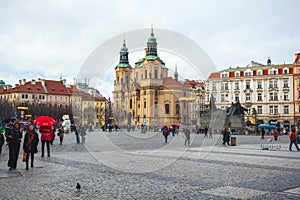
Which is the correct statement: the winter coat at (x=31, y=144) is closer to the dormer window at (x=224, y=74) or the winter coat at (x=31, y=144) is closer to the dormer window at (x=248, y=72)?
the dormer window at (x=248, y=72)

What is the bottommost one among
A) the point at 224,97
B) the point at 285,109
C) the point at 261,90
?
the point at 285,109

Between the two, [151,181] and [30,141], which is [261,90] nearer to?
[30,141]

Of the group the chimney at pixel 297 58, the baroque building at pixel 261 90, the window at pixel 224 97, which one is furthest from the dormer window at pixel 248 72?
the chimney at pixel 297 58

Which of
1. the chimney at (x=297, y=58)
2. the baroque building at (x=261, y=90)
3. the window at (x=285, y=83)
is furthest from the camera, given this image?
the window at (x=285, y=83)

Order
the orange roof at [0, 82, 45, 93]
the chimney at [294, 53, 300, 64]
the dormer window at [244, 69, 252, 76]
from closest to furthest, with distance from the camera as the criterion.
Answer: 1. the chimney at [294, 53, 300, 64]
2. the dormer window at [244, 69, 252, 76]
3. the orange roof at [0, 82, 45, 93]

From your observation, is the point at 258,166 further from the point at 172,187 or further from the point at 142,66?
the point at 142,66

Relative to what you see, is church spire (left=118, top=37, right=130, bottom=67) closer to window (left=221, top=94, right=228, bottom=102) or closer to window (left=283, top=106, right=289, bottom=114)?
window (left=221, top=94, right=228, bottom=102)

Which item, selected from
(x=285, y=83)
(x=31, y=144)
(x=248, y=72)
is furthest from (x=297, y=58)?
(x=31, y=144)

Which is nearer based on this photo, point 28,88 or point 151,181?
point 151,181

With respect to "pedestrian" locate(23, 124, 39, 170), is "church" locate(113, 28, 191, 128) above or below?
above

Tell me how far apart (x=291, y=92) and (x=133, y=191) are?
68829 mm

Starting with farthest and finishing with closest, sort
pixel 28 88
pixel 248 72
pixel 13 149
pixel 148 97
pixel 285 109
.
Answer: pixel 28 88 → pixel 148 97 → pixel 248 72 → pixel 285 109 → pixel 13 149

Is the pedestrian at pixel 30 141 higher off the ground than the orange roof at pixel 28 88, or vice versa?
the orange roof at pixel 28 88

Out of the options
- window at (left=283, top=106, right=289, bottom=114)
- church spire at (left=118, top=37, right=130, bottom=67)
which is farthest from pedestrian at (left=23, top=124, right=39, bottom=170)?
window at (left=283, top=106, right=289, bottom=114)
